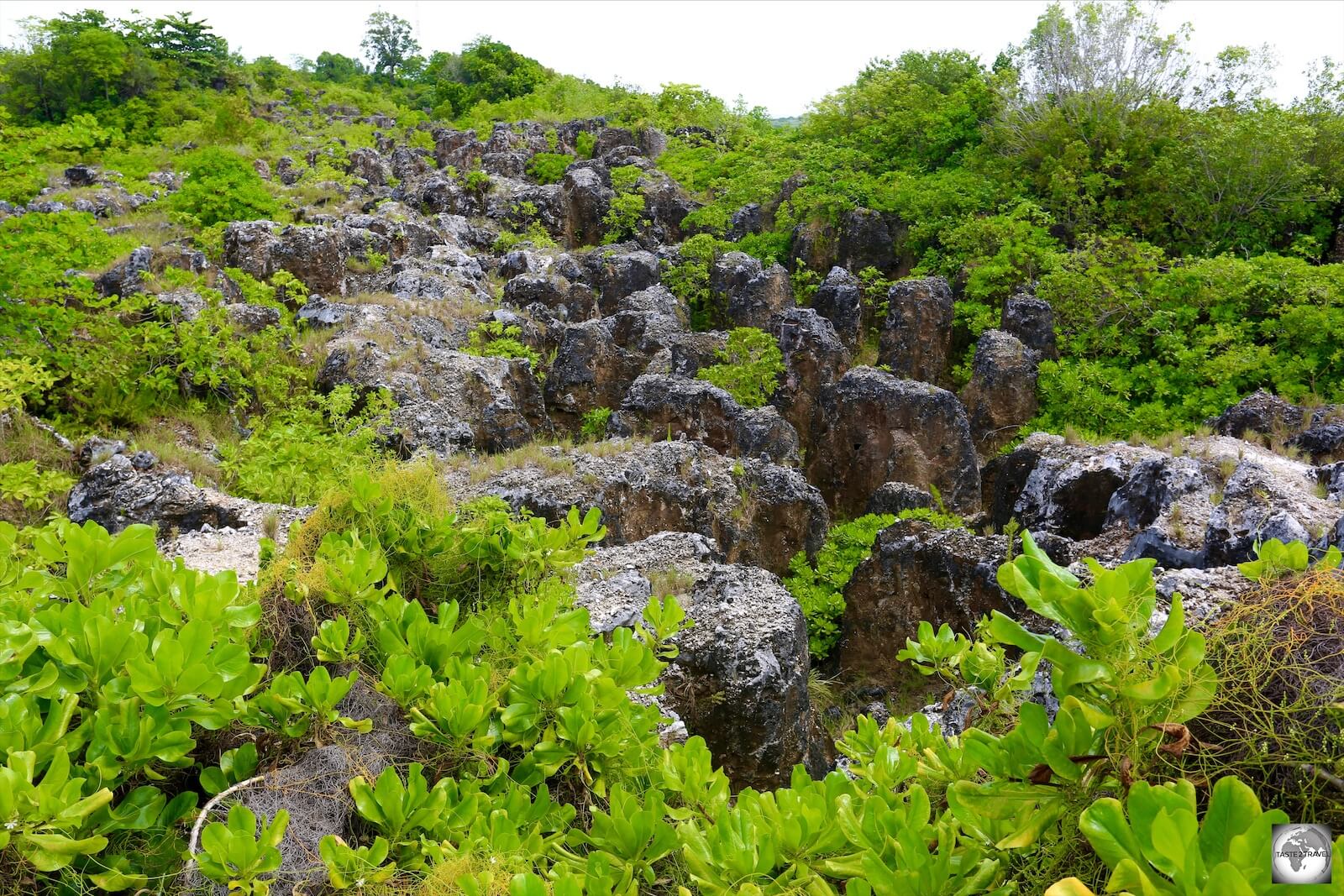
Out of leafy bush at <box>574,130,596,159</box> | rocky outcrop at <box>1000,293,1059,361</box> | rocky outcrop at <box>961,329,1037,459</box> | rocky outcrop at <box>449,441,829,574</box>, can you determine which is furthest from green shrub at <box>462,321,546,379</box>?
leafy bush at <box>574,130,596,159</box>

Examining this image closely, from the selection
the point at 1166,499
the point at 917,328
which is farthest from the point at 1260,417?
the point at 917,328

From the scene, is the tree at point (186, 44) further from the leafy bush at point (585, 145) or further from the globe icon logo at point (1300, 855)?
the globe icon logo at point (1300, 855)

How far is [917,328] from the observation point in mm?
12797

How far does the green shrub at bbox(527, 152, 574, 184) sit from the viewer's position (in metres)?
22.5

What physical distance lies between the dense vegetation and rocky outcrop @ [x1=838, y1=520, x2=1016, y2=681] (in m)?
0.35

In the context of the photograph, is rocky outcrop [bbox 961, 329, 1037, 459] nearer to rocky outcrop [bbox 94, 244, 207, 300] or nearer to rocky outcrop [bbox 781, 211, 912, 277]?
rocky outcrop [bbox 781, 211, 912, 277]

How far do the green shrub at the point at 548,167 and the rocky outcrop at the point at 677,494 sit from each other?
16853 mm

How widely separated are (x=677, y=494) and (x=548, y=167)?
18261mm

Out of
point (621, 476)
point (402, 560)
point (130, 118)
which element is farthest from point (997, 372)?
point (130, 118)

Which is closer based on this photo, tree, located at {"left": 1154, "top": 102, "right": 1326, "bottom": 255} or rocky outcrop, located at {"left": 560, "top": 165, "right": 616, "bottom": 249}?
tree, located at {"left": 1154, "top": 102, "right": 1326, "bottom": 255}

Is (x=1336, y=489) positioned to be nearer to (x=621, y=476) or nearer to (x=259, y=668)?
(x=621, y=476)

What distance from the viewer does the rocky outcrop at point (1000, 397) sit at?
11273 mm

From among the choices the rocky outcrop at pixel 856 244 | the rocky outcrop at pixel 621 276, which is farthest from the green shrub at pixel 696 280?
the rocky outcrop at pixel 856 244

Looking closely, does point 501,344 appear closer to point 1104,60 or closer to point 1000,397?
point 1000,397
